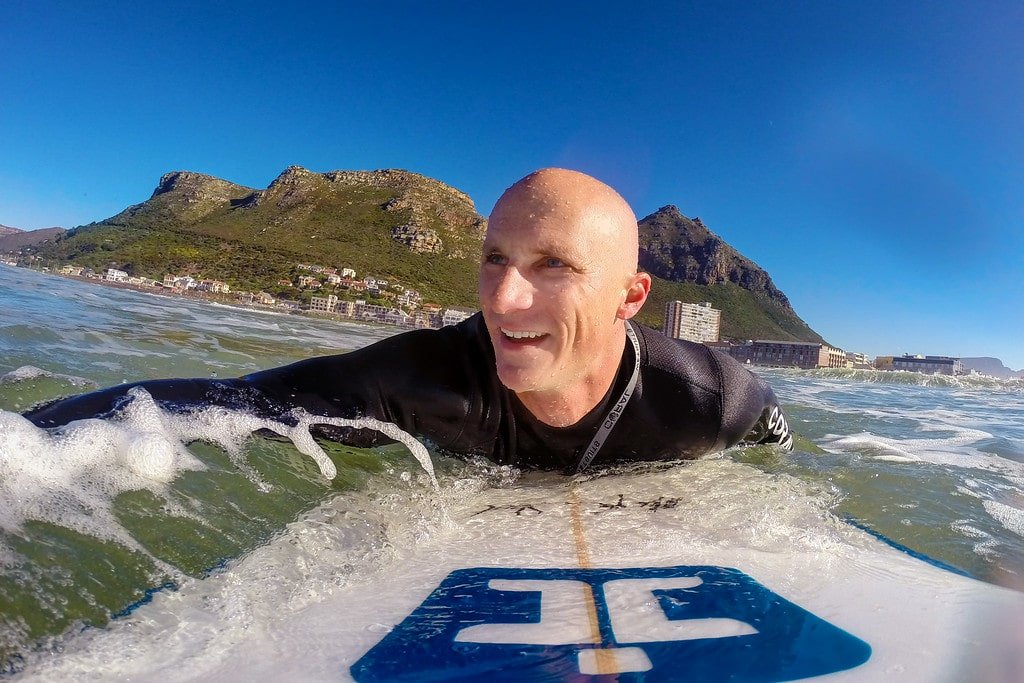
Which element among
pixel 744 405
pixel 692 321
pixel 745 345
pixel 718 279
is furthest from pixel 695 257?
pixel 744 405

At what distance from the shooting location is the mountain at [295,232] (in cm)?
7850

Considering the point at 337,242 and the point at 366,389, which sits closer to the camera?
the point at 366,389

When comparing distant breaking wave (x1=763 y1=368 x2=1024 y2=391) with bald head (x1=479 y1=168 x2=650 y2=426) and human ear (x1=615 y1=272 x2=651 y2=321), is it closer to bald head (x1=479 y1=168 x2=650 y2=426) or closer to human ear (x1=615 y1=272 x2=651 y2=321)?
human ear (x1=615 y1=272 x2=651 y2=321)

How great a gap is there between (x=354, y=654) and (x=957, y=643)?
1.28 metres

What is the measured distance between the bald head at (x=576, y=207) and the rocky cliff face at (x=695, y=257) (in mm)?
133105

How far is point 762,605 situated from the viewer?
142cm

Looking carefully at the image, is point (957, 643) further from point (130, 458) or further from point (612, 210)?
point (130, 458)

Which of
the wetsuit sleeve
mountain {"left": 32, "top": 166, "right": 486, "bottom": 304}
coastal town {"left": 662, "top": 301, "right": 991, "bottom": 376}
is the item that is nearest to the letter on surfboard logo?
the wetsuit sleeve

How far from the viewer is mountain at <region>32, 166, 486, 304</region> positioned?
3091 inches

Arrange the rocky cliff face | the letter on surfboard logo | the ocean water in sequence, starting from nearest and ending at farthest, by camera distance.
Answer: the letter on surfboard logo
the ocean water
the rocky cliff face

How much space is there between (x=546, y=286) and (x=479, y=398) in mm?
660

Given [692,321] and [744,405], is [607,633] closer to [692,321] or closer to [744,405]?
[744,405]

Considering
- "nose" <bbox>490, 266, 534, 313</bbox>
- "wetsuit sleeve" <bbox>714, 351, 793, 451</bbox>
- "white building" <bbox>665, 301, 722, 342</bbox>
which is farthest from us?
"white building" <bbox>665, 301, 722, 342</bbox>

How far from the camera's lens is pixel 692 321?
328ft
